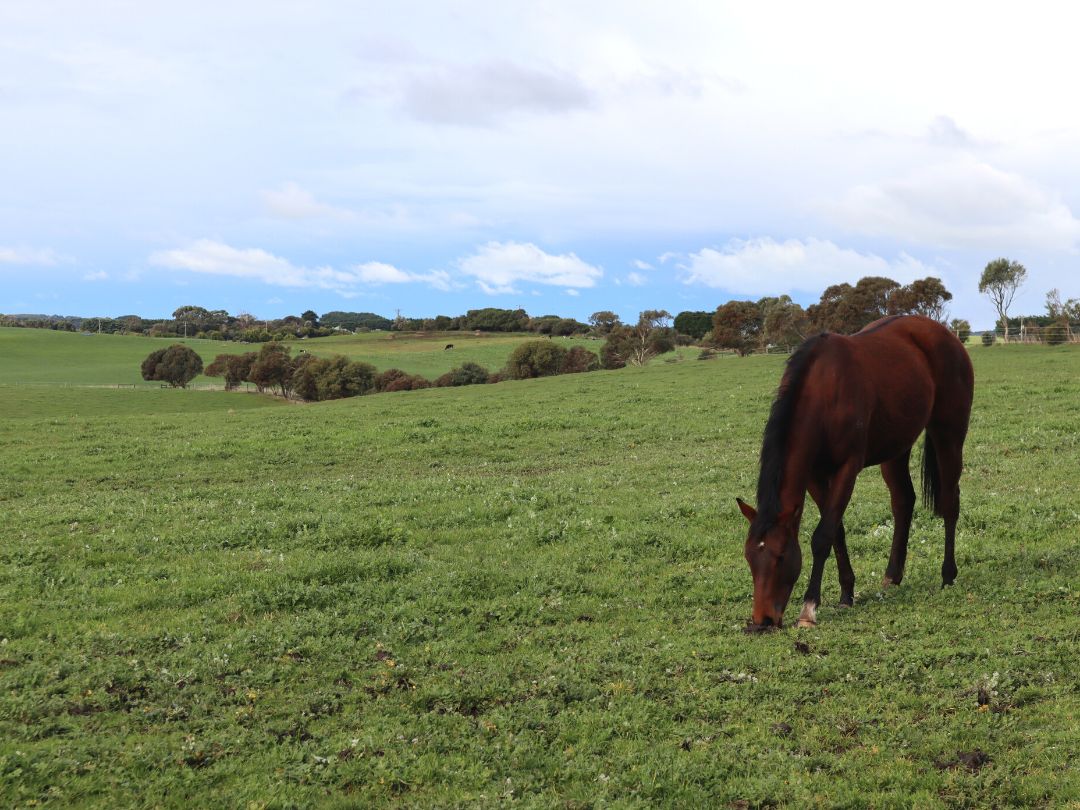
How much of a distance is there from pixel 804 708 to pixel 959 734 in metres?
1.12

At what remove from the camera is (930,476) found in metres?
11.0

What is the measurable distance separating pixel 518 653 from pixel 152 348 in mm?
139104

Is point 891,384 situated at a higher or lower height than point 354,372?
higher

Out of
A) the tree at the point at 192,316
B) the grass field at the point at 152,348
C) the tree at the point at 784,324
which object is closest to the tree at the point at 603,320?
the grass field at the point at 152,348

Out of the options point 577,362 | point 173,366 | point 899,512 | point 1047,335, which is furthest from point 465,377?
point 899,512

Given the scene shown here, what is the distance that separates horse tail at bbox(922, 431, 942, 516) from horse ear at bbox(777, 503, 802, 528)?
3493 mm

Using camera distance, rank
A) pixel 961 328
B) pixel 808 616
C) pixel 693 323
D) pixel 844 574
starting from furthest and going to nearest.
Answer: pixel 693 323, pixel 961 328, pixel 844 574, pixel 808 616

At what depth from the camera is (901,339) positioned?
10.1m

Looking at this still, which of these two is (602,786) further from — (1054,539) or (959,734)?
(1054,539)

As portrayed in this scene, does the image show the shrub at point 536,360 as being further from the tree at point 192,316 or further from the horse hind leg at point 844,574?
the tree at point 192,316

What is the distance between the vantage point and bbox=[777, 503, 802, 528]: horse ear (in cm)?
824

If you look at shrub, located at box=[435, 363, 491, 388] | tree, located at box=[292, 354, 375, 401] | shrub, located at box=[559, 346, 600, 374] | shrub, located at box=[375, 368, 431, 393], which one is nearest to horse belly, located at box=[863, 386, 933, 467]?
shrub, located at box=[559, 346, 600, 374]

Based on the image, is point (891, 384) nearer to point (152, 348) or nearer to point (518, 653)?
point (518, 653)

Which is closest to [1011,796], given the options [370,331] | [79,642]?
[79,642]
